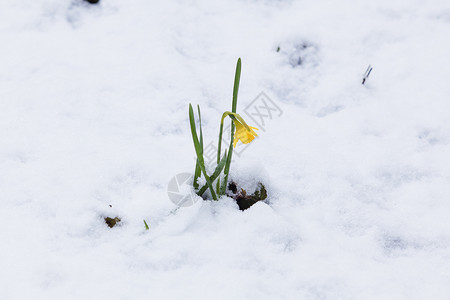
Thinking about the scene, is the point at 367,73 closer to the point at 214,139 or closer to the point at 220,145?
the point at 214,139

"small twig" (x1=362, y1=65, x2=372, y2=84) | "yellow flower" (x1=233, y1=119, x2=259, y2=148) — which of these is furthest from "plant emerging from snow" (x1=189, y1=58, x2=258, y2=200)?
"small twig" (x1=362, y1=65, x2=372, y2=84)

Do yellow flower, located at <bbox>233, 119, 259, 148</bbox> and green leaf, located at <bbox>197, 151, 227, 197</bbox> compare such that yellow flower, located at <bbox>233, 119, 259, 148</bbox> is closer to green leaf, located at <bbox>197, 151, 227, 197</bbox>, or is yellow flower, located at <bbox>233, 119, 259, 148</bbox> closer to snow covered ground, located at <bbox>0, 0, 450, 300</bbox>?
green leaf, located at <bbox>197, 151, 227, 197</bbox>

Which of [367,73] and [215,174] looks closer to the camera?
[215,174]

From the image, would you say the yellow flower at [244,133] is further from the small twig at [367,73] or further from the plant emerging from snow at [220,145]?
the small twig at [367,73]

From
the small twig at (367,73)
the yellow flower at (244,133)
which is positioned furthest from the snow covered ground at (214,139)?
the yellow flower at (244,133)

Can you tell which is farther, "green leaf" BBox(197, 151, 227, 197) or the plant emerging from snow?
"green leaf" BBox(197, 151, 227, 197)

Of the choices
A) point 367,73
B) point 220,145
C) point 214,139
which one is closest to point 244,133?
point 220,145

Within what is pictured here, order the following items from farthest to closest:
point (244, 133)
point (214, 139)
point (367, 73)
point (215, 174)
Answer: point (367, 73)
point (214, 139)
point (215, 174)
point (244, 133)

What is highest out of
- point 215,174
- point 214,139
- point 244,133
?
point 244,133

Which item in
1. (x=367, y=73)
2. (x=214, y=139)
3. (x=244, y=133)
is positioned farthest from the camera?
(x=367, y=73)
